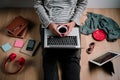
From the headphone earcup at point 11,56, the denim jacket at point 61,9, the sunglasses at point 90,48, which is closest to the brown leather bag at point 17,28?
the headphone earcup at point 11,56

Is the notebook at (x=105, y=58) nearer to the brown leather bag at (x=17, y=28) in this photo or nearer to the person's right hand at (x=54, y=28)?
the person's right hand at (x=54, y=28)

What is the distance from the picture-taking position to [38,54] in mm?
1755

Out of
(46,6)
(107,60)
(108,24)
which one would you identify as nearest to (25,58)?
(46,6)

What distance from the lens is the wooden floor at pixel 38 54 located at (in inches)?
64.8

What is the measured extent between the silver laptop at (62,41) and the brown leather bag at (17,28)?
1.22ft

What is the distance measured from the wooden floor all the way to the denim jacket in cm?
32

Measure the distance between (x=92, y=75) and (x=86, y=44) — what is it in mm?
285

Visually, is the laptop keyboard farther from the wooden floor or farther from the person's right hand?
the wooden floor

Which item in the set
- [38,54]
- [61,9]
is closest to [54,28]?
[61,9]

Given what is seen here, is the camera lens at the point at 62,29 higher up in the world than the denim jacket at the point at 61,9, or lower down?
lower down

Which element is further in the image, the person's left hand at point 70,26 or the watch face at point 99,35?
the watch face at point 99,35

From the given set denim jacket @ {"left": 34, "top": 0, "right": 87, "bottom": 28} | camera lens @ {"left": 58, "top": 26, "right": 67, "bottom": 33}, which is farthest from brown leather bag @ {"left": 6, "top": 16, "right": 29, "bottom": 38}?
camera lens @ {"left": 58, "top": 26, "right": 67, "bottom": 33}

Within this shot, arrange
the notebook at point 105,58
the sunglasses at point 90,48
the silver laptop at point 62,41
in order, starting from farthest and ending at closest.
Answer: the sunglasses at point 90,48 → the notebook at point 105,58 → the silver laptop at point 62,41

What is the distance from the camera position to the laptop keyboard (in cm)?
149
